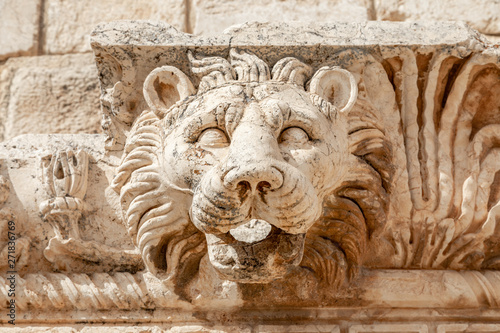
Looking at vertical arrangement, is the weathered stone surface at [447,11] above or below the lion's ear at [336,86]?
above

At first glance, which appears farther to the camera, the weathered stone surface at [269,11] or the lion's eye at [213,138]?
the weathered stone surface at [269,11]

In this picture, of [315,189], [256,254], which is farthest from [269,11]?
[256,254]

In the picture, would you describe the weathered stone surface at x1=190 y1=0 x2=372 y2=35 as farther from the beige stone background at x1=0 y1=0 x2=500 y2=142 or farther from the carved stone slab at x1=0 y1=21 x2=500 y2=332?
the carved stone slab at x1=0 y1=21 x2=500 y2=332

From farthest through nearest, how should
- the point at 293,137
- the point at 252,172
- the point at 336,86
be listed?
the point at 336,86 < the point at 293,137 < the point at 252,172

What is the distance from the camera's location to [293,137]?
1.84 m

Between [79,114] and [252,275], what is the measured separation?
1246 mm

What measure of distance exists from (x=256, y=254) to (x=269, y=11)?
133 cm

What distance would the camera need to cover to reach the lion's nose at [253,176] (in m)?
1.65

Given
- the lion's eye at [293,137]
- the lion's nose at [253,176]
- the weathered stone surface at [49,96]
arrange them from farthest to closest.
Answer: the weathered stone surface at [49,96], the lion's eye at [293,137], the lion's nose at [253,176]

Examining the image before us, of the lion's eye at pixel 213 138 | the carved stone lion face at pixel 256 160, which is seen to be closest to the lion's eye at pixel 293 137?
the carved stone lion face at pixel 256 160

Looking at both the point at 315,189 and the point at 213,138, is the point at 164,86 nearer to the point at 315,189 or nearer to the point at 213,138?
the point at 213,138

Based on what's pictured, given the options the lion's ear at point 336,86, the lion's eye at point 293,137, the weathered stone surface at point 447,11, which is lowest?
the lion's eye at point 293,137

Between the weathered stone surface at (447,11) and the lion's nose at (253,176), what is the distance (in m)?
1.45

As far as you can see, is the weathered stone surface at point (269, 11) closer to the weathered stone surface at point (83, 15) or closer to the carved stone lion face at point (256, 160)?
the weathered stone surface at point (83, 15)
